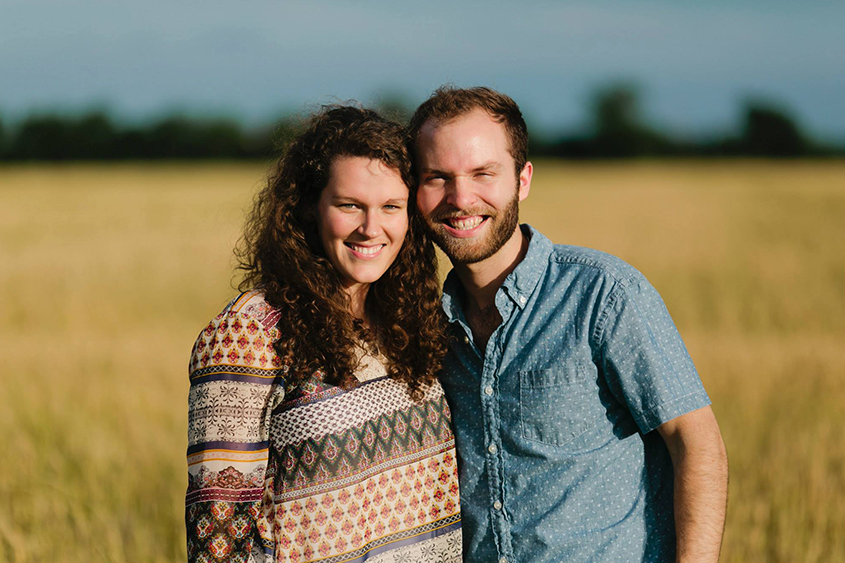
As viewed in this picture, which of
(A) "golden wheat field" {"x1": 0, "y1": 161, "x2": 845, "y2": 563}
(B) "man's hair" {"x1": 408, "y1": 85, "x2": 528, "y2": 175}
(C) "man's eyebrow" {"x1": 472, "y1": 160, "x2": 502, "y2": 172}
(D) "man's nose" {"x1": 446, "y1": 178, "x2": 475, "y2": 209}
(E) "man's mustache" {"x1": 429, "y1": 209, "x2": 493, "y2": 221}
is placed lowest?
(A) "golden wheat field" {"x1": 0, "y1": 161, "x2": 845, "y2": 563}

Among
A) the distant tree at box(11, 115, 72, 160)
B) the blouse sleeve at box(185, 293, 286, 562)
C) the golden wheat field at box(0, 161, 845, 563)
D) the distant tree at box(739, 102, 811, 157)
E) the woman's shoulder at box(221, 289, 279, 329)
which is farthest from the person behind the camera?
the distant tree at box(739, 102, 811, 157)

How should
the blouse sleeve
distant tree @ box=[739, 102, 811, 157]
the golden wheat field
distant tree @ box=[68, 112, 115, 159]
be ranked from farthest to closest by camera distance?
1. distant tree @ box=[739, 102, 811, 157]
2. distant tree @ box=[68, 112, 115, 159]
3. the golden wheat field
4. the blouse sleeve

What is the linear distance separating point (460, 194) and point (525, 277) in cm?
35

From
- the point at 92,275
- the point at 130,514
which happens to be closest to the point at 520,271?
the point at 130,514

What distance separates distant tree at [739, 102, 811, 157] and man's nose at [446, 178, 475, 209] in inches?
2367

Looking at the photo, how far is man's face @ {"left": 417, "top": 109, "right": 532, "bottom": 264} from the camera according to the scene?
8.86 ft

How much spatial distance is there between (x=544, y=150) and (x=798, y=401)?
51.1 meters

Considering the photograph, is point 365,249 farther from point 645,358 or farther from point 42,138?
point 42,138

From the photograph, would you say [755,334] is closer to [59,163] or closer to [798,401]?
[798,401]

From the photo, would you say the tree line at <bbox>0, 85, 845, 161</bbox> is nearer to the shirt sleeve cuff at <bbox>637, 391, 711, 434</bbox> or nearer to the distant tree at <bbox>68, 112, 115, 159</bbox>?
the distant tree at <bbox>68, 112, 115, 159</bbox>

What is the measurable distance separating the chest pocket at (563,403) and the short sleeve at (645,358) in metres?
0.09

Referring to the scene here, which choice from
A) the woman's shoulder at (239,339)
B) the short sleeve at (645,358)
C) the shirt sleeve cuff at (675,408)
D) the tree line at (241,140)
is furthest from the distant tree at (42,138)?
the shirt sleeve cuff at (675,408)

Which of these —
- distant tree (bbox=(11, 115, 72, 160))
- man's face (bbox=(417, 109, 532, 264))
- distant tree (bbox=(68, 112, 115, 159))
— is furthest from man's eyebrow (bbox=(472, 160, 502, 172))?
distant tree (bbox=(68, 112, 115, 159))

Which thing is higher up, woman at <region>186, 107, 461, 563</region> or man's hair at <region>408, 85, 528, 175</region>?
man's hair at <region>408, 85, 528, 175</region>
